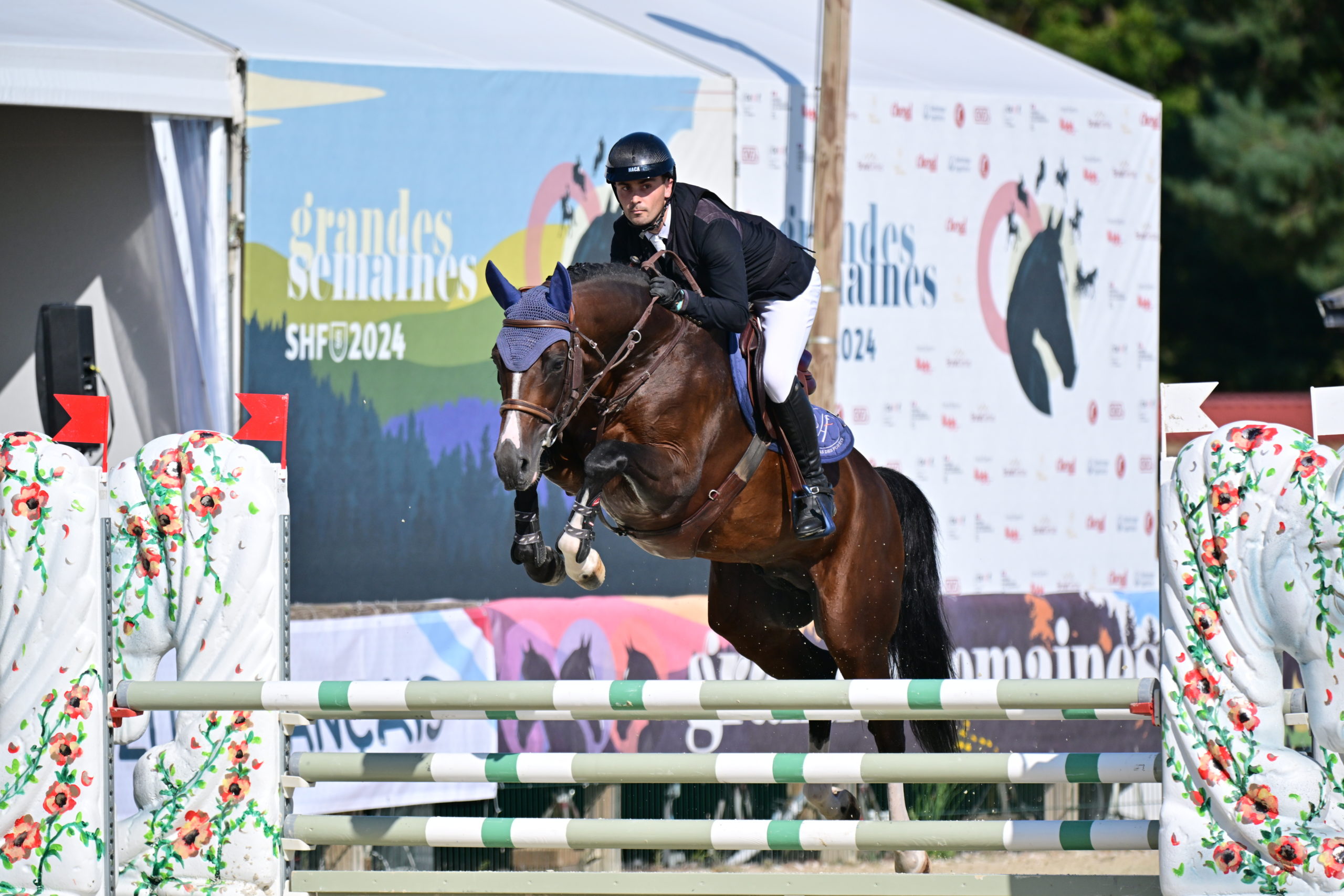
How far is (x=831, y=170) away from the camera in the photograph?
23.4 feet

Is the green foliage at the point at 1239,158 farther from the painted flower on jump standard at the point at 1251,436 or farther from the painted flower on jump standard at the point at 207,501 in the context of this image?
the painted flower on jump standard at the point at 207,501

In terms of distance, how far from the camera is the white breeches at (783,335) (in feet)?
13.9

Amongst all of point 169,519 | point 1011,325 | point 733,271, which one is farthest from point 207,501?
point 1011,325

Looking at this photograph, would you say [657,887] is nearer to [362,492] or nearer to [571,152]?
[362,492]

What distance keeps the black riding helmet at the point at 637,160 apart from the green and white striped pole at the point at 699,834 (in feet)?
5.44

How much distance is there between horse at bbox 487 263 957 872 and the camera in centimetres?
370

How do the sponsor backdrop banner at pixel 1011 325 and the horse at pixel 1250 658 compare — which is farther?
the sponsor backdrop banner at pixel 1011 325

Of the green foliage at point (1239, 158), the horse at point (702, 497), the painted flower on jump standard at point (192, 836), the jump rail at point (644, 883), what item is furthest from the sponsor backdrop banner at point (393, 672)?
the green foliage at point (1239, 158)

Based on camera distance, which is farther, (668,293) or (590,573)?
(668,293)

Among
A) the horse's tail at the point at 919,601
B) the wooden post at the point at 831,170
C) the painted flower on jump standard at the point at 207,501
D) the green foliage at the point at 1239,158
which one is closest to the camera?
the painted flower on jump standard at the point at 207,501

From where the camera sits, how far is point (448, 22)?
7.49 m

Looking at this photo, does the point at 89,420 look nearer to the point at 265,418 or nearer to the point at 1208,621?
the point at 265,418

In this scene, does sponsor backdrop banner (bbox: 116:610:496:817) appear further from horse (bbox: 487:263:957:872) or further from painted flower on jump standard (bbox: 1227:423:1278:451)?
painted flower on jump standard (bbox: 1227:423:1278:451)

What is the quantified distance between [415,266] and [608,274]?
323cm
